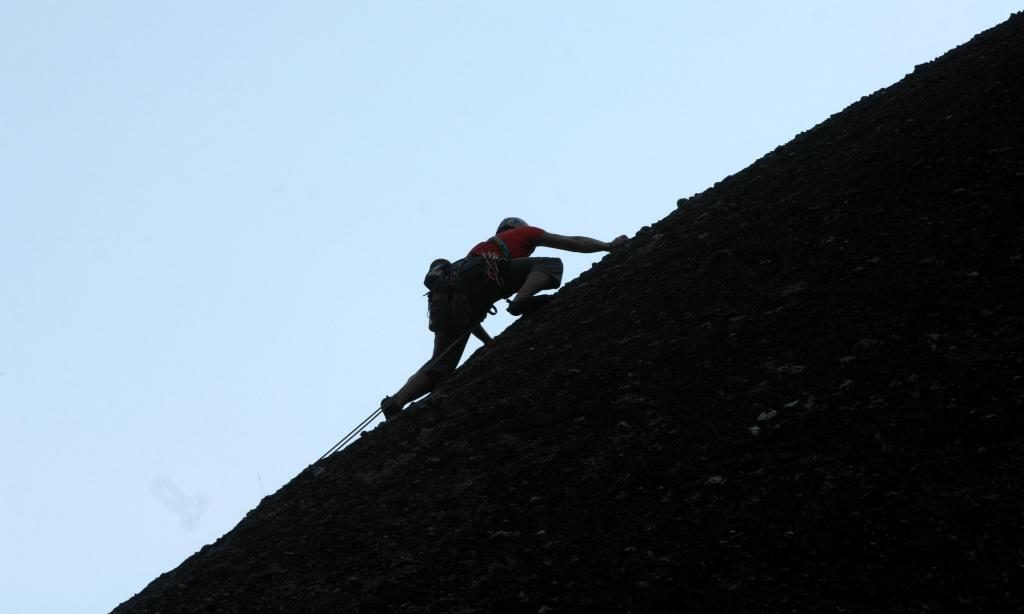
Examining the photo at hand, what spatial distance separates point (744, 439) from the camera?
5363 mm

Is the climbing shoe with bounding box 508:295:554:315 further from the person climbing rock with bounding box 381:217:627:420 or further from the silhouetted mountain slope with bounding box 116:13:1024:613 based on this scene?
the silhouetted mountain slope with bounding box 116:13:1024:613

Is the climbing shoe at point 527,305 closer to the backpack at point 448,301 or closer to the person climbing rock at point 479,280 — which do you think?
the person climbing rock at point 479,280

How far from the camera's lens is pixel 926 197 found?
7359 mm

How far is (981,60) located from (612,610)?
299 inches

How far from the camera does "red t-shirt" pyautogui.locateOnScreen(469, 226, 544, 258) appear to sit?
1092cm

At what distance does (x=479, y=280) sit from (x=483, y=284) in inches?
2.2

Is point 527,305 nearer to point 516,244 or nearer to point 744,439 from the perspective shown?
point 516,244

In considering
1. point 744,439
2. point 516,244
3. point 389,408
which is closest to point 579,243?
point 516,244

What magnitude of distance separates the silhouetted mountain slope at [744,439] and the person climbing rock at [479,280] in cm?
125

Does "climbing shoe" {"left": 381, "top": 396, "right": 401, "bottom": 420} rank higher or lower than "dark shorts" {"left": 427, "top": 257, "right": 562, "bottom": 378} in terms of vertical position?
lower

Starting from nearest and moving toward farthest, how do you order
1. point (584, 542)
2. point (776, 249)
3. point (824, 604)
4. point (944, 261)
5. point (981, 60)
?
point (824, 604), point (584, 542), point (944, 261), point (776, 249), point (981, 60)

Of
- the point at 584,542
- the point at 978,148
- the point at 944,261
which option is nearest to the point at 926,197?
the point at 978,148

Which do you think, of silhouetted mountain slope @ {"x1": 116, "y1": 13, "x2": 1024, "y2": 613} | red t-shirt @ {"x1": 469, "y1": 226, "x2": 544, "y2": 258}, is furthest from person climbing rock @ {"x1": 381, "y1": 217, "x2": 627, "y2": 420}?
silhouetted mountain slope @ {"x1": 116, "y1": 13, "x2": 1024, "y2": 613}

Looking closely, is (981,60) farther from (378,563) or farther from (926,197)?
(378,563)
